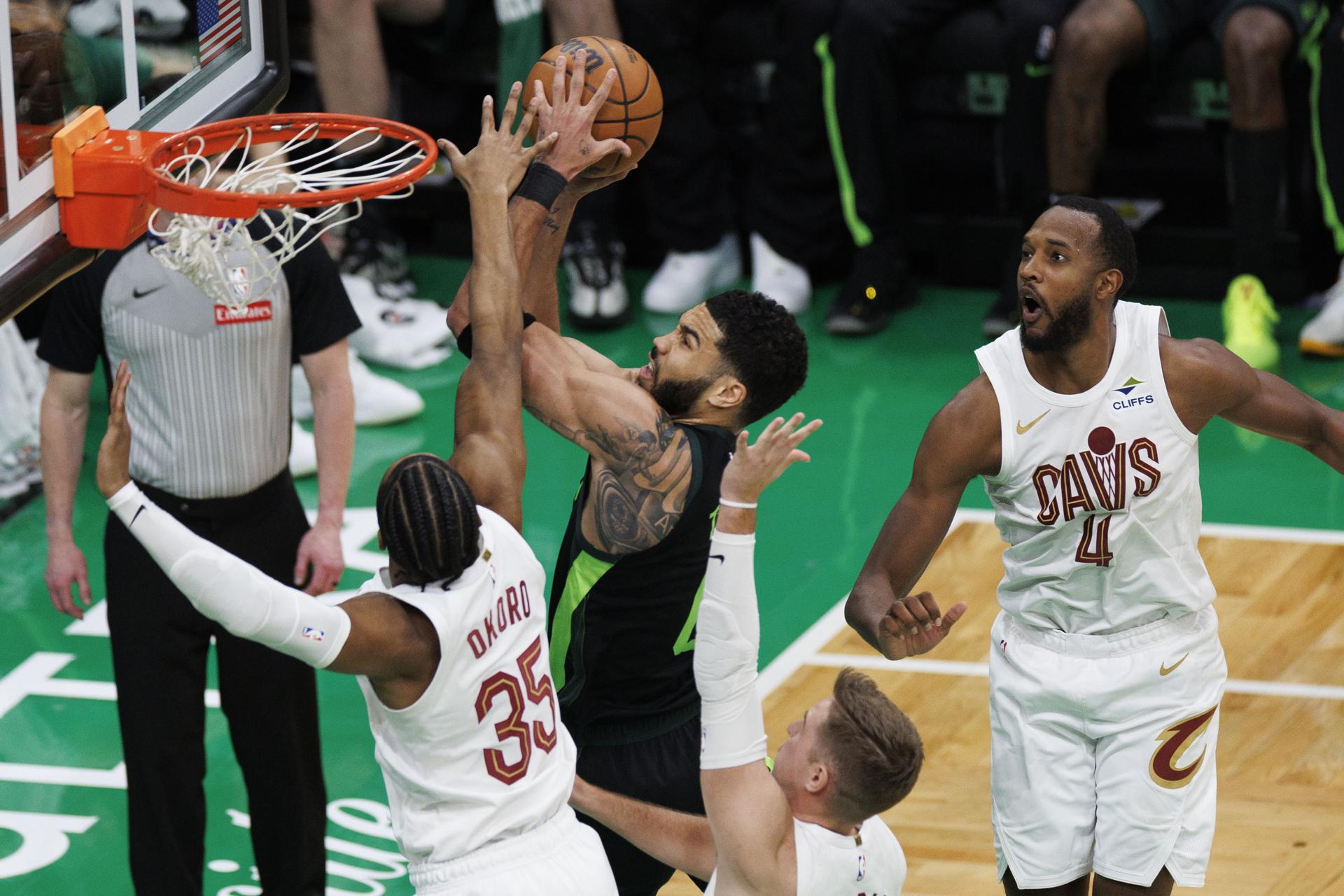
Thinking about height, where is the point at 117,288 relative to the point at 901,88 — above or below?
above

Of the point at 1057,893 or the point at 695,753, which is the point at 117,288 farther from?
the point at 1057,893

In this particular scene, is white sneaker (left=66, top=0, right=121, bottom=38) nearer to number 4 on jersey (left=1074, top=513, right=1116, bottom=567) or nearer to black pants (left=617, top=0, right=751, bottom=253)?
number 4 on jersey (left=1074, top=513, right=1116, bottom=567)

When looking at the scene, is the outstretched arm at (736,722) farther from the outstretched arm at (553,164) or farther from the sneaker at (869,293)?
the sneaker at (869,293)

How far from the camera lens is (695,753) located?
13.5ft

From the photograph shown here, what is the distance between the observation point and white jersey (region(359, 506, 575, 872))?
344 cm

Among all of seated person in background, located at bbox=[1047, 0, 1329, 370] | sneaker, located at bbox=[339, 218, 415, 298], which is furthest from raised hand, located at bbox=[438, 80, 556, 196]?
sneaker, located at bbox=[339, 218, 415, 298]

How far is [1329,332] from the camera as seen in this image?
8375mm

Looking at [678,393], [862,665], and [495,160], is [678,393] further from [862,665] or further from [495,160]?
[862,665]

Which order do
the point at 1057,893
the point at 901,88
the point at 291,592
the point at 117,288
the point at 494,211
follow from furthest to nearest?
the point at 901,88
the point at 117,288
the point at 1057,893
the point at 494,211
the point at 291,592

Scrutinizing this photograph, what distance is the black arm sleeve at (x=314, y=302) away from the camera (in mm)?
4910

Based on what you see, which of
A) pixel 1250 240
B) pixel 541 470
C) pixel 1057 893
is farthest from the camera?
pixel 1250 240

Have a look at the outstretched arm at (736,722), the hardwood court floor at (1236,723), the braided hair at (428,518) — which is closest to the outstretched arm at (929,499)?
the outstretched arm at (736,722)

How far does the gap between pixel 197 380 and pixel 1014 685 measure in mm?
2175

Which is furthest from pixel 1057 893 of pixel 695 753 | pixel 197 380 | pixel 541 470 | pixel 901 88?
pixel 901 88
